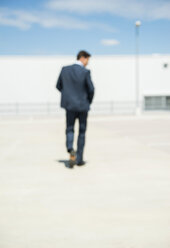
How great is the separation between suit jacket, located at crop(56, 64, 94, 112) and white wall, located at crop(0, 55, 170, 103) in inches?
1069

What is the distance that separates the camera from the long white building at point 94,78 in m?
32.7

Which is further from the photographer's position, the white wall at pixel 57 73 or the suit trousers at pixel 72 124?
the white wall at pixel 57 73

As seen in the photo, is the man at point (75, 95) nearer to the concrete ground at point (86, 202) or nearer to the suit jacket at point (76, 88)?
the suit jacket at point (76, 88)

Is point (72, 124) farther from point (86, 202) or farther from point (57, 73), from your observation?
point (57, 73)

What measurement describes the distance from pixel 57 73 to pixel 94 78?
3.20m

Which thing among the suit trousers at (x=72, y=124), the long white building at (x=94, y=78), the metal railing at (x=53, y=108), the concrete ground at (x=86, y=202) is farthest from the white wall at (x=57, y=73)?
the suit trousers at (x=72, y=124)

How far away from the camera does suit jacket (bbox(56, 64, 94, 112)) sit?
5695 millimetres

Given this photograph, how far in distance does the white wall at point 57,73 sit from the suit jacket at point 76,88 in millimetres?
27155

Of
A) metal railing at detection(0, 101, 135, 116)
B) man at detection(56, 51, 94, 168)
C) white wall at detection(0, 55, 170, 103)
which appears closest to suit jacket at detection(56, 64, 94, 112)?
man at detection(56, 51, 94, 168)

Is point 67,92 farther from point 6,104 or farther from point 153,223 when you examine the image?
point 6,104

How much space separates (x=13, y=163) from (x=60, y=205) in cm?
271

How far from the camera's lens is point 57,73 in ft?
109

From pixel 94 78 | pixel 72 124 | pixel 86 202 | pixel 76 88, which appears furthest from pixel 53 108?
pixel 86 202

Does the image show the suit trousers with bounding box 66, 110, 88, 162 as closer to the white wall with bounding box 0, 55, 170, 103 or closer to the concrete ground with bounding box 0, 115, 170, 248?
the concrete ground with bounding box 0, 115, 170, 248
